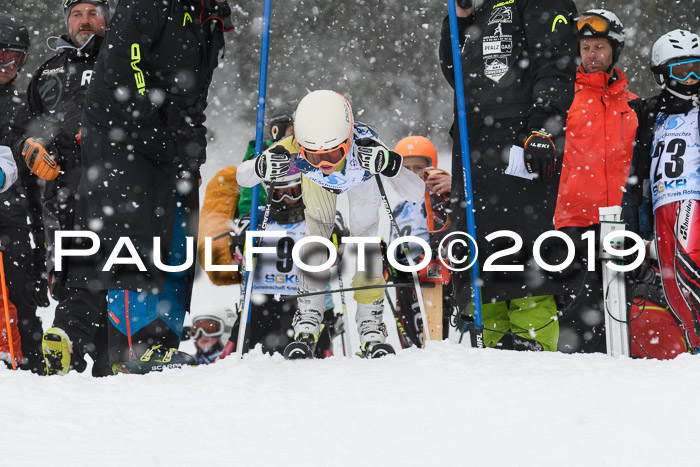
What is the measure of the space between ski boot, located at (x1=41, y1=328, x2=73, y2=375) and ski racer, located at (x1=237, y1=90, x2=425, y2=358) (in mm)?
959

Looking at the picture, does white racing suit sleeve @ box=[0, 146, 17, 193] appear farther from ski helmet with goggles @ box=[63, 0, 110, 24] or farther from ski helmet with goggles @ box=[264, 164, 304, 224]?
ski helmet with goggles @ box=[264, 164, 304, 224]

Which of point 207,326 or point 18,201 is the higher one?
point 18,201

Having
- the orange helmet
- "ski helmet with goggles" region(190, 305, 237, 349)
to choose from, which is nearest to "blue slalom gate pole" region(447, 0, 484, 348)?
the orange helmet

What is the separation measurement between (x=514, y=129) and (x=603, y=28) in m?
1.24

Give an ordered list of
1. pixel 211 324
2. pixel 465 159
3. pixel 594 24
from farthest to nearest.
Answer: pixel 211 324 < pixel 594 24 < pixel 465 159

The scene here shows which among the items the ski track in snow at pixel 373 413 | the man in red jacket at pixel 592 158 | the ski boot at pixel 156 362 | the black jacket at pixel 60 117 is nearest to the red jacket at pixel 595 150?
the man in red jacket at pixel 592 158

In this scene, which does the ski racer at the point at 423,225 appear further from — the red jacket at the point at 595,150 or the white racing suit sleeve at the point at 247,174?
the white racing suit sleeve at the point at 247,174

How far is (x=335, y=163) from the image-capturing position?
310cm

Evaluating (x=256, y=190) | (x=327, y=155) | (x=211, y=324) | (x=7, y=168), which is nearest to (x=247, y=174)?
(x=256, y=190)

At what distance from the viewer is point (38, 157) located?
358cm

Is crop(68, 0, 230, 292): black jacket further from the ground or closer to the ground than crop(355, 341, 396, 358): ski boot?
further from the ground

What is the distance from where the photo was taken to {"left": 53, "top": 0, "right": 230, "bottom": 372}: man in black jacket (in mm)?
3303

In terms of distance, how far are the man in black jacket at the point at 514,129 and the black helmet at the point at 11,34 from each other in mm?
2838

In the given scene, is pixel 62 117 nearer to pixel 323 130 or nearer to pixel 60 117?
pixel 60 117
